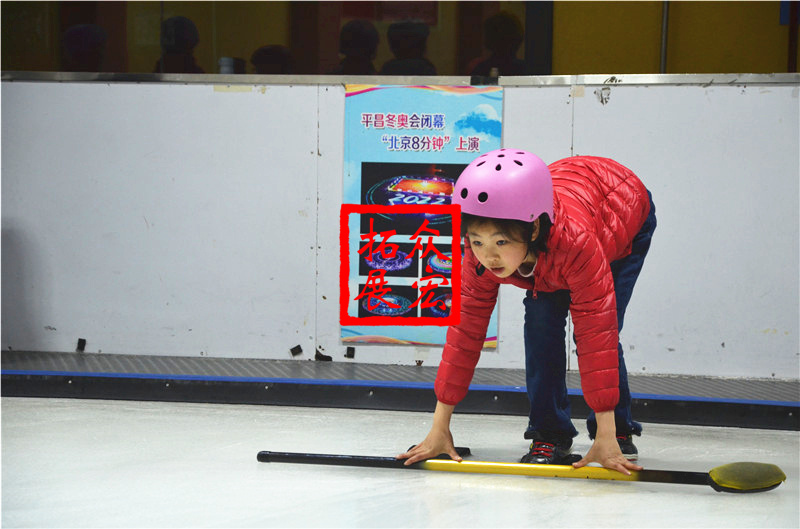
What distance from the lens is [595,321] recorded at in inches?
90.4

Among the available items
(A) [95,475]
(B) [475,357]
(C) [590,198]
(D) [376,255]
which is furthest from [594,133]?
(A) [95,475]

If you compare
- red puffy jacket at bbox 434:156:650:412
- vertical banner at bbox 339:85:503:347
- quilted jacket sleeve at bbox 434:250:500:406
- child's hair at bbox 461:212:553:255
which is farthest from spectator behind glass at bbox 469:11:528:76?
child's hair at bbox 461:212:553:255

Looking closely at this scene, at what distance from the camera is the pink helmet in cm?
217

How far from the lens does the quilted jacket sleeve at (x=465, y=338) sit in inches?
98.2

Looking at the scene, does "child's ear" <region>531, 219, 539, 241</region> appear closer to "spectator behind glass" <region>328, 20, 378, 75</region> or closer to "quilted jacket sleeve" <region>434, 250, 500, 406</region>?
"quilted jacket sleeve" <region>434, 250, 500, 406</region>

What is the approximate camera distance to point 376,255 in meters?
4.26

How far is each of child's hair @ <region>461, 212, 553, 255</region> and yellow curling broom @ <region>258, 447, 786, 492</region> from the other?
27.0 inches

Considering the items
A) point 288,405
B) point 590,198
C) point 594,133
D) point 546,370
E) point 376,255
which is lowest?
point 288,405

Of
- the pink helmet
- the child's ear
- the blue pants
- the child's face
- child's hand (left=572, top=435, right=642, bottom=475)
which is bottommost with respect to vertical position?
child's hand (left=572, top=435, right=642, bottom=475)

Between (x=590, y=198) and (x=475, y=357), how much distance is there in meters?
0.60

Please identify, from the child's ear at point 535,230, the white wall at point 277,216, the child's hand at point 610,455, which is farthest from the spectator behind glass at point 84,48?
the child's hand at point 610,455

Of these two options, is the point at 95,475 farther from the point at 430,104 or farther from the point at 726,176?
the point at 726,176

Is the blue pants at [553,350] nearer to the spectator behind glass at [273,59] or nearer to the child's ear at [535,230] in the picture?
the child's ear at [535,230]

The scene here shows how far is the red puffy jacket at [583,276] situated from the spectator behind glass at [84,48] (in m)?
3.59
